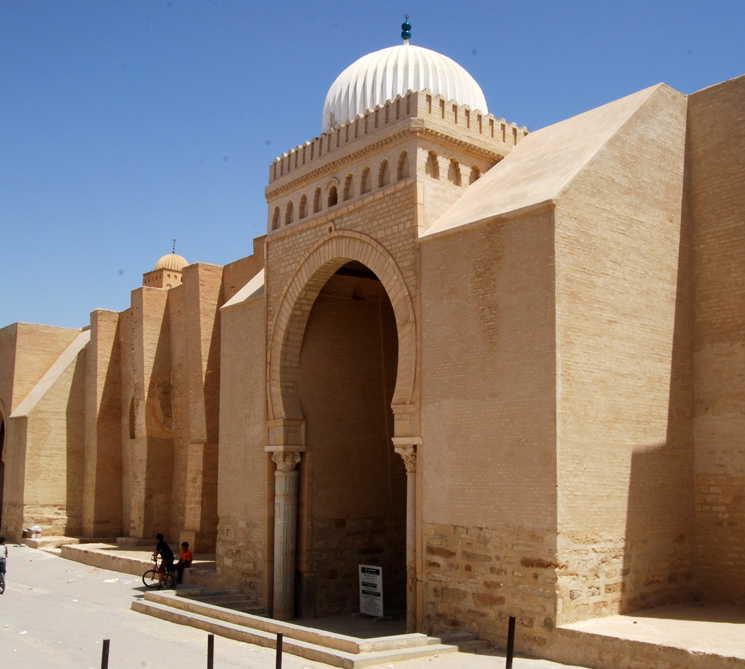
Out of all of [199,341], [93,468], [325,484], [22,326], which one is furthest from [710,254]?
[22,326]

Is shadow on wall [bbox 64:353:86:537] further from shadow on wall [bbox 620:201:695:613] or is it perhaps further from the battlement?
shadow on wall [bbox 620:201:695:613]

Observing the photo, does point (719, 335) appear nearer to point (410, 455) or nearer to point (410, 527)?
point (410, 455)

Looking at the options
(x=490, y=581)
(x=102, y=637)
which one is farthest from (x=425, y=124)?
(x=102, y=637)

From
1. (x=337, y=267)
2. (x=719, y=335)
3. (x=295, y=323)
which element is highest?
(x=337, y=267)

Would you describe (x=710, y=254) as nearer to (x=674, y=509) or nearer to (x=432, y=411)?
(x=674, y=509)

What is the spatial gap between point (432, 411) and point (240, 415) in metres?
5.44

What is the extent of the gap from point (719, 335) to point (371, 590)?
6.86 meters

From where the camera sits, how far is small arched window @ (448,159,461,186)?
44.6ft

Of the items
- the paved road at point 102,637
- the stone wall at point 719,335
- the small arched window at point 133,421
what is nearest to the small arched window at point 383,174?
the stone wall at point 719,335

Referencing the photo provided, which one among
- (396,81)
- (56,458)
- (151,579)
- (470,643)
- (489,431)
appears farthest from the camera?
(56,458)

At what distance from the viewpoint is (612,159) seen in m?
11.5

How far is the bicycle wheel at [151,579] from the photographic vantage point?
17.5 m

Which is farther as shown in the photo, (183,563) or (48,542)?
(48,542)

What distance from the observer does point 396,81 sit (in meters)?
15.0
